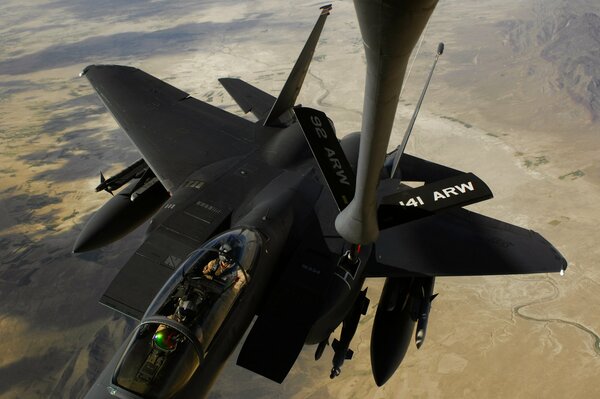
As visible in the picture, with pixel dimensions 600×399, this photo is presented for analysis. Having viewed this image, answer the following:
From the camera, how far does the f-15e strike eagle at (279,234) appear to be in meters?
5.25

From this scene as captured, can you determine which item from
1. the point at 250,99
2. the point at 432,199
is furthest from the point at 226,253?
the point at 250,99

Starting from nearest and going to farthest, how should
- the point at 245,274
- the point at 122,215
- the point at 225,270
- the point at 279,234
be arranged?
1. the point at 225,270
2. the point at 245,274
3. the point at 279,234
4. the point at 122,215

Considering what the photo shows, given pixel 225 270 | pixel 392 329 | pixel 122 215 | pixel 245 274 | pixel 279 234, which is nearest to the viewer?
pixel 225 270

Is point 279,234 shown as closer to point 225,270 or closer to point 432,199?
point 225,270

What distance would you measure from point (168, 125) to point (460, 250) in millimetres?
10613

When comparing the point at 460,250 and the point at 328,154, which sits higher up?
the point at 328,154

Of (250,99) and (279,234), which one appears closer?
(279,234)

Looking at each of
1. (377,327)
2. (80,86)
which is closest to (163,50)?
(80,86)

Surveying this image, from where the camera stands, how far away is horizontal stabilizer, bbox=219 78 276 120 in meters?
16.5

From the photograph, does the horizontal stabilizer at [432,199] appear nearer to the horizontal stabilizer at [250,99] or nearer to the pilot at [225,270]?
the pilot at [225,270]

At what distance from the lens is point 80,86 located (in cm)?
8806

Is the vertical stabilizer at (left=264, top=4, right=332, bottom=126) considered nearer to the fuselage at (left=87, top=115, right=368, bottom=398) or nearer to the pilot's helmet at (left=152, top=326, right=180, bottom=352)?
the fuselage at (left=87, top=115, right=368, bottom=398)

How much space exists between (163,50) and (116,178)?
109 m

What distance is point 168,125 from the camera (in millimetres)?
14672
